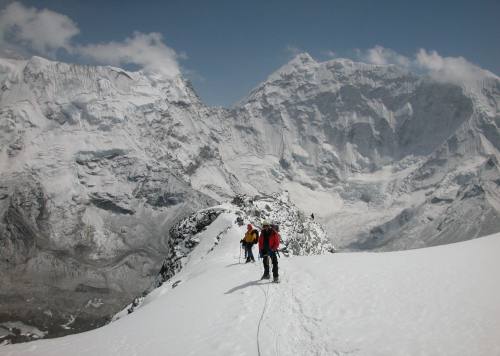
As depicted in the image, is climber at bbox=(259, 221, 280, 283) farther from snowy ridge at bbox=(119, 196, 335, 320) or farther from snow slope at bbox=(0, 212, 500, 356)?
snowy ridge at bbox=(119, 196, 335, 320)

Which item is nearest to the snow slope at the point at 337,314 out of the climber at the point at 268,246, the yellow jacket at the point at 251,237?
the climber at the point at 268,246

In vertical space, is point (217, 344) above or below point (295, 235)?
below

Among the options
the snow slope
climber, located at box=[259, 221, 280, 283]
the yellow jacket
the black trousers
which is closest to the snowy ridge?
the yellow jacket

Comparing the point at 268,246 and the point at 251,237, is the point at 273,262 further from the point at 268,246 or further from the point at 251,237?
the point at 251,237

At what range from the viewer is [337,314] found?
19484 millimetres

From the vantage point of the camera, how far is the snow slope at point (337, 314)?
53.5 ft

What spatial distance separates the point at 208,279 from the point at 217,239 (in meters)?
24.7

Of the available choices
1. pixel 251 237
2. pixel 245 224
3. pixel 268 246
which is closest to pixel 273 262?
pixel 268 246

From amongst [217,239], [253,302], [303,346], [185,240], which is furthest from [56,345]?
[185,240]

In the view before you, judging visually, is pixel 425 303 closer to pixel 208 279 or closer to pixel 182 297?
pixel 182 297

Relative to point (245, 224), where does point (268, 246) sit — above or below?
below

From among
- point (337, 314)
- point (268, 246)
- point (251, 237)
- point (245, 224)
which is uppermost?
point (245, 224)

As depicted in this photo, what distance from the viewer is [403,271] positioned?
23812mm

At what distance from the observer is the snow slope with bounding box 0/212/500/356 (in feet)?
53.5
